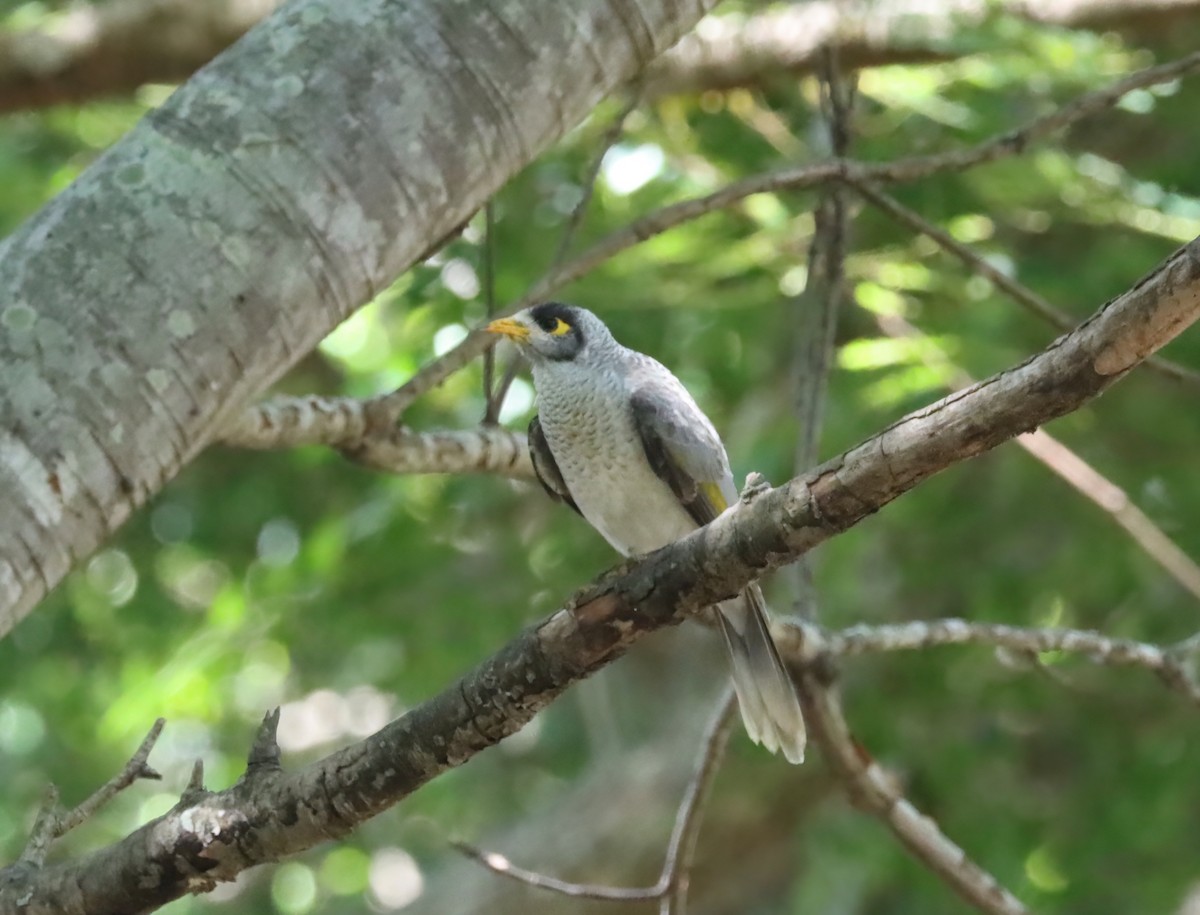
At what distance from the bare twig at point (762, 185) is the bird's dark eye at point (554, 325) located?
0.64m

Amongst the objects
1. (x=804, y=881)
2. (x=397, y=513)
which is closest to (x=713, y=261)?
(x=397, y=513)

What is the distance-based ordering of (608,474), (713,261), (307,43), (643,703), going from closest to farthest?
(307,43) → (608,474) → (713,261) → (643,703)

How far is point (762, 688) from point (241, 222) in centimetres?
232

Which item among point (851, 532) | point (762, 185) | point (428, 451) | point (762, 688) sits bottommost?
point (851, 532)

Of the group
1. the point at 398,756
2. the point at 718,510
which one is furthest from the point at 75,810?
the point at 718,510

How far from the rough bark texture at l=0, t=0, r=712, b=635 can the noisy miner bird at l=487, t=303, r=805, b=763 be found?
4.51 feet

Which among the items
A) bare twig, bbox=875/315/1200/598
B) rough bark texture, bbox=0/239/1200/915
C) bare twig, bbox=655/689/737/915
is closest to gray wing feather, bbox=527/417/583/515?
bare twig, bbox=655/689/737/915

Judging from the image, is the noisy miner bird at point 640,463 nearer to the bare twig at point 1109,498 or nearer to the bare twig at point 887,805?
the bare twig at point 887,805

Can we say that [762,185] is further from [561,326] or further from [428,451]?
[428,451]

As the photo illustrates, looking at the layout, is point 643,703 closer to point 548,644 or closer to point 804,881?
point 804,881

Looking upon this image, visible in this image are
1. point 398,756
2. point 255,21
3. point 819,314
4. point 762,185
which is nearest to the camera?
point 398,756

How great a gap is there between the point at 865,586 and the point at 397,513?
94.4 inches

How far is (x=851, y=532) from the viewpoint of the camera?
5.42 m

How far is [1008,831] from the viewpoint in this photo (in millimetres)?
6004
